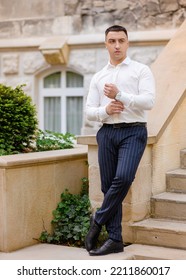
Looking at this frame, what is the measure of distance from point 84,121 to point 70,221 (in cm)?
450

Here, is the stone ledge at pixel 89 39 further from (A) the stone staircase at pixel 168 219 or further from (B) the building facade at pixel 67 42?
(A) the stone staircase at pixel 168 219

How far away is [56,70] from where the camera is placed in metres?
12.2

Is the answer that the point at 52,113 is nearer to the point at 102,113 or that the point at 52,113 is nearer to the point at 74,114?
the point at 74,114

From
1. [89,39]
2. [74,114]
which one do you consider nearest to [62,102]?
[74,114]

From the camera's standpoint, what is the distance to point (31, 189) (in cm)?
726

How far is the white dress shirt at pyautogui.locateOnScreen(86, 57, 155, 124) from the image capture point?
6406mm

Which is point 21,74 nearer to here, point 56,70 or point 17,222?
point 56,70

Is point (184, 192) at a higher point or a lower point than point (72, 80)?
lower

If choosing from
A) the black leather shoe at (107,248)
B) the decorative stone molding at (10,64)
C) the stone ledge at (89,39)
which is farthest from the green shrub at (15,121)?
the decorative stone molding at (10,64)

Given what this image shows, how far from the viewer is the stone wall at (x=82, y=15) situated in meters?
11.1

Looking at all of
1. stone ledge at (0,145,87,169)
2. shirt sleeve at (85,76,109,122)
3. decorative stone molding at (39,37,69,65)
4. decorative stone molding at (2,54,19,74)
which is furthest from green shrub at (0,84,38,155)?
decorative stone molding at (2,54,19,74)

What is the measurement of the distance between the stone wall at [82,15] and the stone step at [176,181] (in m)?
4.05

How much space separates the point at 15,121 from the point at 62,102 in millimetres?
4277
